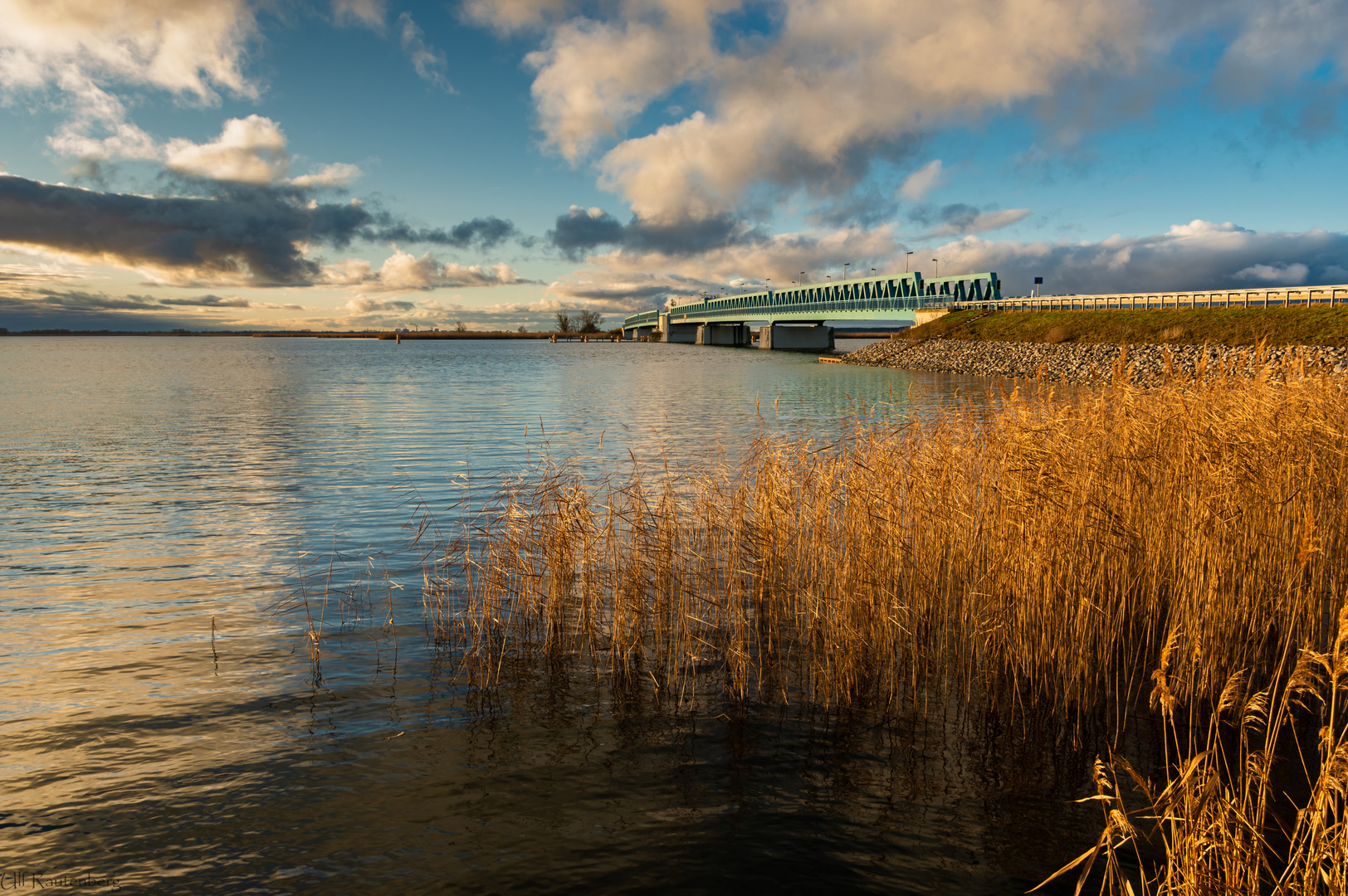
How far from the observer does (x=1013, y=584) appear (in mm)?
7773

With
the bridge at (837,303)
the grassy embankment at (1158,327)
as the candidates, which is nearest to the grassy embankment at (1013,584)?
the grassy embankment at (1158,327)

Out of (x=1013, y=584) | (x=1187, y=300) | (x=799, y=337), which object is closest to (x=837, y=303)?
(x=799, y=337)

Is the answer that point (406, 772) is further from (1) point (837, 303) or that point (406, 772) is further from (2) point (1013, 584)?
(1) point (837, 303)

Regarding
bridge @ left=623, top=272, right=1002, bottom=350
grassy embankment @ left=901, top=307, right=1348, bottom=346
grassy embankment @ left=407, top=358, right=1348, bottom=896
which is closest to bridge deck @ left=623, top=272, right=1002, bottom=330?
bridge @ left=623, top=272, right=1002, bottom=350

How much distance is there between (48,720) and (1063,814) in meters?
9.68

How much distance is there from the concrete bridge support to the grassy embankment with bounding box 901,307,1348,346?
6073 cm

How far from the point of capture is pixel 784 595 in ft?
32.5

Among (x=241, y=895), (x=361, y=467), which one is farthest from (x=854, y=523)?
(x=361, y=467)

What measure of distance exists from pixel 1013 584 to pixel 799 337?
6446 inches

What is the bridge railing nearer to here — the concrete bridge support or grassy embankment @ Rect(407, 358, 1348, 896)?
the concrete bridge support

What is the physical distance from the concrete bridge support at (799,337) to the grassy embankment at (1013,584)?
509ft

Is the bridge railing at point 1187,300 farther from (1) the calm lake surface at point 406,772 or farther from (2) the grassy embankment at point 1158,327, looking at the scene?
(1) the calm lake surface at point 406,772

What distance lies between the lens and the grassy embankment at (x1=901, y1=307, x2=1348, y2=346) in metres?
59.8

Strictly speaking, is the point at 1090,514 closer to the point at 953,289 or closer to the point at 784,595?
the point at 784,595
